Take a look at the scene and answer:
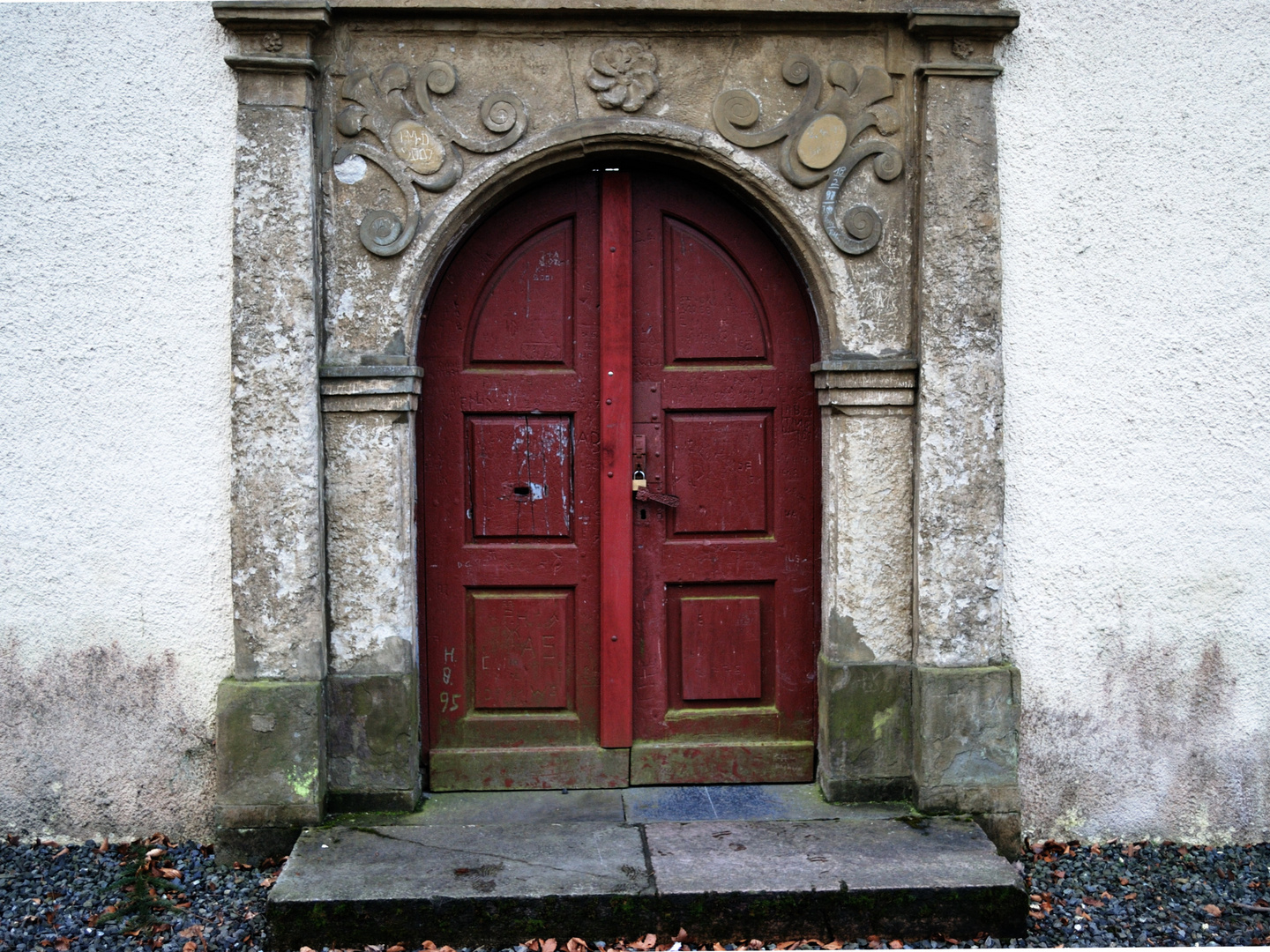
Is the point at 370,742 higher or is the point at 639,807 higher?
the point at 370,742

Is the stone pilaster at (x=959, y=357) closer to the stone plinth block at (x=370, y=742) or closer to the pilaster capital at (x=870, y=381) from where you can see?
the pilaster capital at (x=870, y=381)

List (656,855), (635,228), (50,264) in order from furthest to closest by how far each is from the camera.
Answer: (635,228) < (50,264) < (656,855)

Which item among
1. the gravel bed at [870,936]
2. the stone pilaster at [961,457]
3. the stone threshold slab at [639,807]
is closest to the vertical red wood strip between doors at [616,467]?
the stone threshold slab at [639,807]

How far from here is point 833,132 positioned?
11.0ft

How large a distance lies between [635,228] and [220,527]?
1.84m

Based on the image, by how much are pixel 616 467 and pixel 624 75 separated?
1.39 meters

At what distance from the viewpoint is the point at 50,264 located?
10.9ft

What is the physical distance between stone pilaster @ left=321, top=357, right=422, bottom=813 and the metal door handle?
0.85 meters

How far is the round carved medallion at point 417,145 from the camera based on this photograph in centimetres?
331

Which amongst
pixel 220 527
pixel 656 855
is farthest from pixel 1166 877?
pixel 220 527

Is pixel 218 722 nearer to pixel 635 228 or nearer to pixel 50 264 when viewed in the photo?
pixel 50 264

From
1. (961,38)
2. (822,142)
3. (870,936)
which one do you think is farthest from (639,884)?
(961,38)

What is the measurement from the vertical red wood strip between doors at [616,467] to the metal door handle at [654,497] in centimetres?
4

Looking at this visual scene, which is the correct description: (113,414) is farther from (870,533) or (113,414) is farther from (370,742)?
(870,533)
